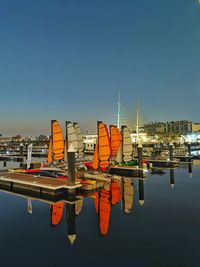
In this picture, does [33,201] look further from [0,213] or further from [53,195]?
[0,213]

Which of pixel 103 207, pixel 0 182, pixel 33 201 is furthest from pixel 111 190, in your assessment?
pixel 0 182

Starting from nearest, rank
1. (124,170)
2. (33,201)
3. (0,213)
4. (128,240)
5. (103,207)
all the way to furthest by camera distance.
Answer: (128,240) < (0,213) < (103,207) < (33,201) < (124,170)

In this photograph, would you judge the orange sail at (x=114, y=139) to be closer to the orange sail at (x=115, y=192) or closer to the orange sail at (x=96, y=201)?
the orange sail at (x=115, y=192)

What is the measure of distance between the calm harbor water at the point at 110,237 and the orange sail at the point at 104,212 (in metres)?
0.22

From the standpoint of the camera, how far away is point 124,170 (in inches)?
1008

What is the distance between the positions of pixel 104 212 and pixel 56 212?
2417 mm

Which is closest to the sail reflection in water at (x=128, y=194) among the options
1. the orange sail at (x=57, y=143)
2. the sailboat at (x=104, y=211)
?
the sailboat at (x=104, y=211)

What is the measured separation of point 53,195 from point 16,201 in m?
2.22

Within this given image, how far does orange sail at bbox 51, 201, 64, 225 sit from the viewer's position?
1104 cm

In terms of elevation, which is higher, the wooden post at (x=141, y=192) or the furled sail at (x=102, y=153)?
the furled sail at (x=102, y=153)

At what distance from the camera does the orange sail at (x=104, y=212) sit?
10116mm

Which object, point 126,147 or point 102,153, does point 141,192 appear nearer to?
point 102,153

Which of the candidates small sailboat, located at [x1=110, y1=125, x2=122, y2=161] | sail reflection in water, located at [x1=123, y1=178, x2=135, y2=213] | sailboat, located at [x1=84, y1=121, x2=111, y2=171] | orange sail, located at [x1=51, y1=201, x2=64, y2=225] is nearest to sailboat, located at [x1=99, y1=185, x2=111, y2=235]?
sail reflection in water, located at [x1=123, y1=178, x2=135, y2=213]

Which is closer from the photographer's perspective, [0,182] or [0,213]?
[0,213]
